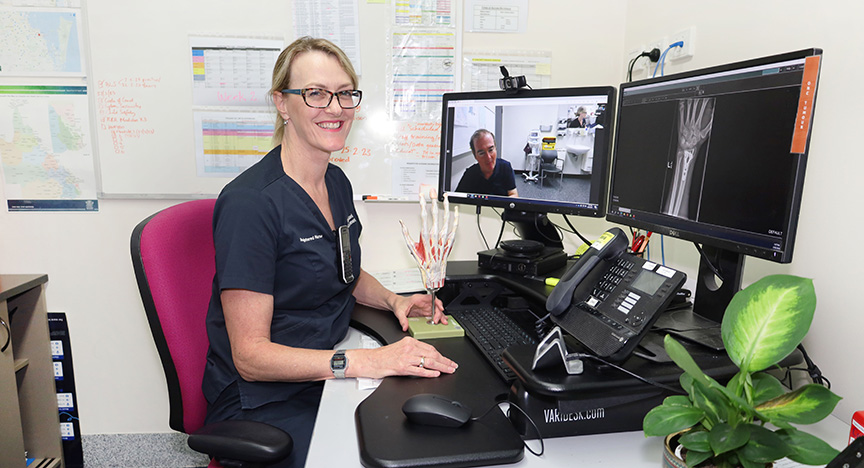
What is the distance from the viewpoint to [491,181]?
5.29 feet

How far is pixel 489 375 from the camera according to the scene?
1.04m

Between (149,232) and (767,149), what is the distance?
1243 mm

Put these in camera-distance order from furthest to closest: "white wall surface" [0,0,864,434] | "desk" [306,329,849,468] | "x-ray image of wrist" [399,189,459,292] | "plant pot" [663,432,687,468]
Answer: "white wall surface" [0,0,864,434]
"x-ray image of wrist" [399,189,459,292]
"desk" [306,329,849,468]
"plant pot" [663,432,687,468]

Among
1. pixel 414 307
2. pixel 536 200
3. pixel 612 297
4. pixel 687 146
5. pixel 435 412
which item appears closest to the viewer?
pixel 435 412

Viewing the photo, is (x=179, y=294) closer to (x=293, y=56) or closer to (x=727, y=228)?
(x=293, y=56)

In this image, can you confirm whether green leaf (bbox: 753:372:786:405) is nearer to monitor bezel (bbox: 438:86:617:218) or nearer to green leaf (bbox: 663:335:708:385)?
green leaf (bbox: 663:335:708:385)

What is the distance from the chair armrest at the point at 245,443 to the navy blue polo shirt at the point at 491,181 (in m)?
0.97

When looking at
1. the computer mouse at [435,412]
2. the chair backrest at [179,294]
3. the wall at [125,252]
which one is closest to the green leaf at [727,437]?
the computer mouse at [435,412]

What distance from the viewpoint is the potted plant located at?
22.8 inches

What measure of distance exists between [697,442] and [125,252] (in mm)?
2004

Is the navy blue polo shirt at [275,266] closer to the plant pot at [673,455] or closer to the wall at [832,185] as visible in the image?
the plant pot at [673,455]

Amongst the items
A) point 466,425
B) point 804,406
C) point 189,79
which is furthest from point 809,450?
point 189,79

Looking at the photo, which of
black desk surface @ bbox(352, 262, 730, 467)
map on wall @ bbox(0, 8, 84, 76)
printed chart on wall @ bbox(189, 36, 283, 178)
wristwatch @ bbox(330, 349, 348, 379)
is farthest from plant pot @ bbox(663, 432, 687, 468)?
map on wall @ bbox(0, 8, 84, 76)

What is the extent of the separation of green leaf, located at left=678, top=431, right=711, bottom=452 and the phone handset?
386 mm
